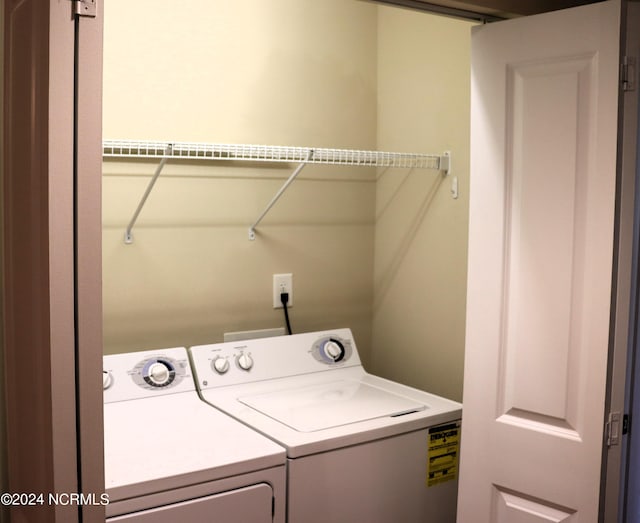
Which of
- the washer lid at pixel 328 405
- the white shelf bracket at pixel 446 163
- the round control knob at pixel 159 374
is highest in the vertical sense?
the white shelf bracket at pixel 446 163

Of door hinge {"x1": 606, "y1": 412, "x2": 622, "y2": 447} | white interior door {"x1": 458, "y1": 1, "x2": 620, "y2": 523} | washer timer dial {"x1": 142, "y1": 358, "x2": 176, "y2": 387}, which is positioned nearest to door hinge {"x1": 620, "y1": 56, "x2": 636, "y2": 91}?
white interior door {"x1": 458, "y1": 1, "x2": 620, "y2": 523}

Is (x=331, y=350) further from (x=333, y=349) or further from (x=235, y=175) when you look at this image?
(x=235, y=175)

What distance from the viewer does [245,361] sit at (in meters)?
2.43

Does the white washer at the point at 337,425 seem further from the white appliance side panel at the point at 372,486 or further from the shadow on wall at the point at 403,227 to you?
the shadow on wall at the point at 403,227

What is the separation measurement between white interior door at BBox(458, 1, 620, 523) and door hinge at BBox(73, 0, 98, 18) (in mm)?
1040

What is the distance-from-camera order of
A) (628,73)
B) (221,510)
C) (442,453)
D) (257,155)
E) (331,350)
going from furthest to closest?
(331,350) → (257,155) → (442,453) → (221,510) → (628,73)

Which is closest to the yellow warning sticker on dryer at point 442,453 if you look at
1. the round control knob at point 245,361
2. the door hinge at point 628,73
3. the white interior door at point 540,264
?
the white interior door at point 540,264

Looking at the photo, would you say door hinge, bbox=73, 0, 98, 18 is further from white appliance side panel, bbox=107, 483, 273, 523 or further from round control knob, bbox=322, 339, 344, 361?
round control knob, bbox=322, 339, 344, 361

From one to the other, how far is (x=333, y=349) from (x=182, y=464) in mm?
1032

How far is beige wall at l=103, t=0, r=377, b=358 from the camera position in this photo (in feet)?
7.68

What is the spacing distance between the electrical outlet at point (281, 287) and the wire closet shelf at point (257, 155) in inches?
8.0

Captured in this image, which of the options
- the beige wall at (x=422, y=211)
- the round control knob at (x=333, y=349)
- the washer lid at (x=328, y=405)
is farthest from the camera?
the round control knob at (x=333, y=349)

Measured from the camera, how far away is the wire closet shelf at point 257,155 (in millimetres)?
2180

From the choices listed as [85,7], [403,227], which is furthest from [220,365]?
[85,7]
